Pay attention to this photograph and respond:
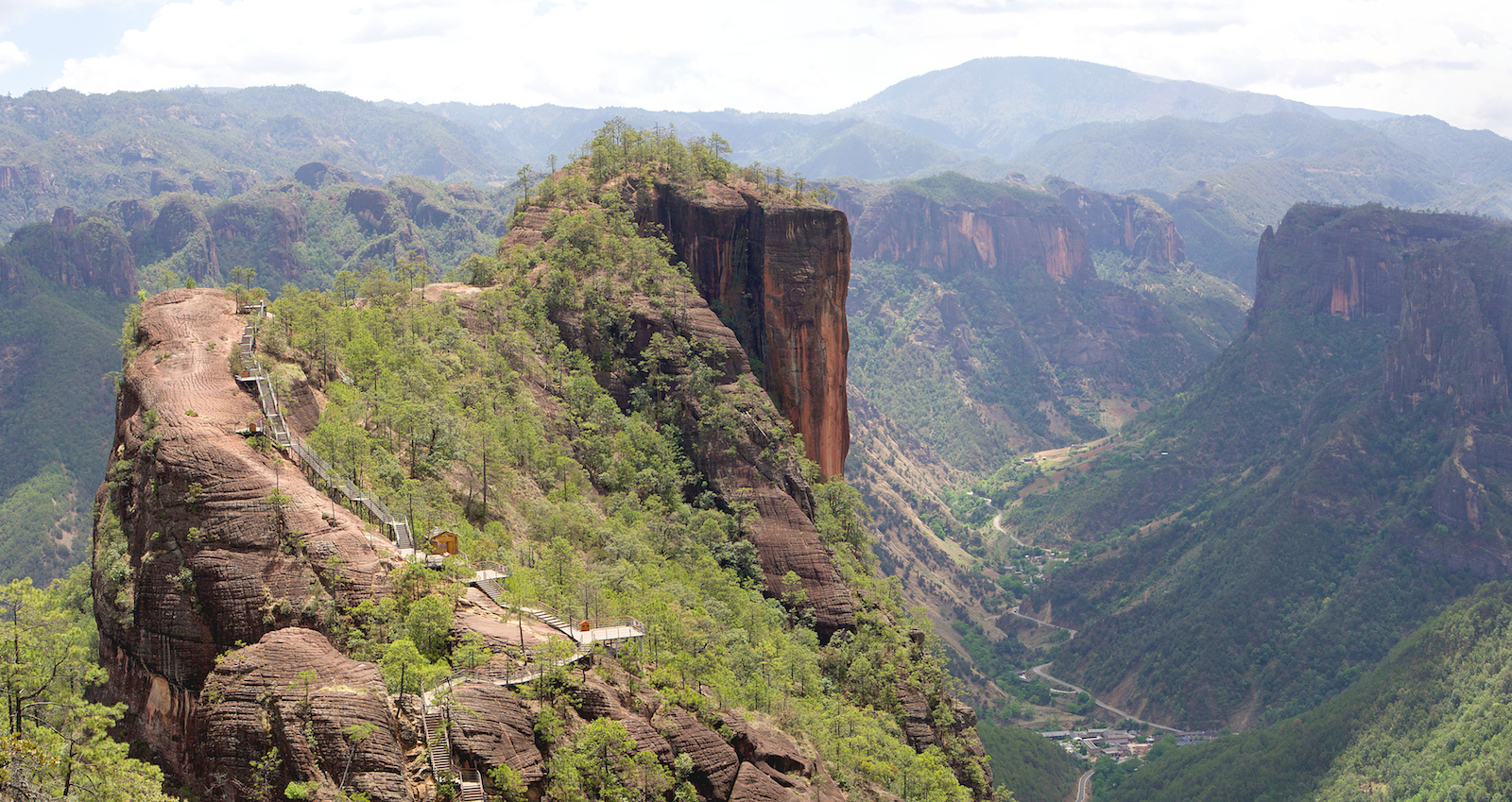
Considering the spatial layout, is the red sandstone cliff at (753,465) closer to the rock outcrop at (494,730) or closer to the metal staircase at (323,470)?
the metal staircase at (323,470)

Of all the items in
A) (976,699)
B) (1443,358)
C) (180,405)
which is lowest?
(976,699)

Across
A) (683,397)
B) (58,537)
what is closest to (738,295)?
(683,397)

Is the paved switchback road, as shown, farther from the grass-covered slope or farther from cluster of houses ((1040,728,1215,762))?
the grass-covered slope

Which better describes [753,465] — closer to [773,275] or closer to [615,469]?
[615,469]

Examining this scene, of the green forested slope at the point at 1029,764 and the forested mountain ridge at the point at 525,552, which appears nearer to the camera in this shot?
the forested mountain ridge at the point at 525,552

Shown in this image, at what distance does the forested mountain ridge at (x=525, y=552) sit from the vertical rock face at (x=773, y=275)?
1.70m

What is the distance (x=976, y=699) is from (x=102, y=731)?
15566cm

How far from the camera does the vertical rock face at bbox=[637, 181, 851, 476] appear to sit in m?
103

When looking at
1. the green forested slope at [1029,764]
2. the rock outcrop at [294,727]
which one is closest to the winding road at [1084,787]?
the green forested slope at [1029,764]

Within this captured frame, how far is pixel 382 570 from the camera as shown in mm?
47188

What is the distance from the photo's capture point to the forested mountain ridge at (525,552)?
41.4 m

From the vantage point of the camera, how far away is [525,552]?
63750mm

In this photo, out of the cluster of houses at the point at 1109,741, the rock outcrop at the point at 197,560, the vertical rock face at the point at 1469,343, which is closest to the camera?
the rock outcrop at the point at 197,560

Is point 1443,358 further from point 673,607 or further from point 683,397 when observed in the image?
point 673,607
